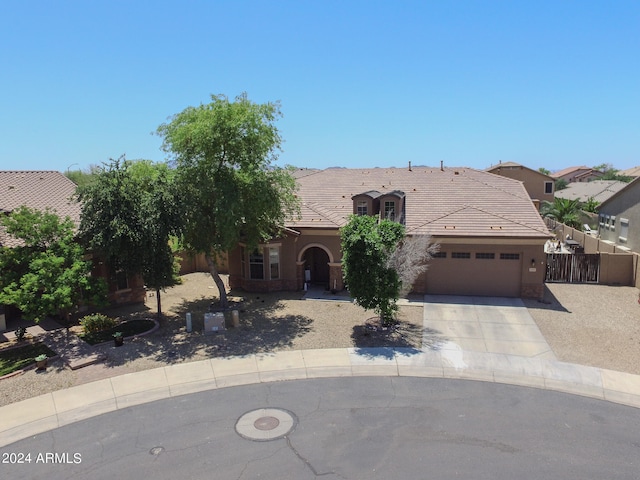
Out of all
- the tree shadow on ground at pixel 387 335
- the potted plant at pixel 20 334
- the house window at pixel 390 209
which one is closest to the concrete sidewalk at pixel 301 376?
the tree shadow on ground at pixel 387 335

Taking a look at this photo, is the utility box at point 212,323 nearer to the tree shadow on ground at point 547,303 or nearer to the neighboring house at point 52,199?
the neighboring house at point 52,199

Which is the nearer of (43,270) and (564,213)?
(43,270)

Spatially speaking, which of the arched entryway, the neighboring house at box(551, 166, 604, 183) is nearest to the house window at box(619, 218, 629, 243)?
the arched entryway

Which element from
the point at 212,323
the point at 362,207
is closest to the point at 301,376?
the point at 212,323

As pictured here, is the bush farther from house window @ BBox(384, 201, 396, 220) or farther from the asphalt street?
house window @ BBox(384, 201, 396, 220)

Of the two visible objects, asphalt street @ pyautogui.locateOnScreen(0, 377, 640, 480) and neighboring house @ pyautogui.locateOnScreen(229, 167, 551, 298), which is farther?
neighboring house @ pyautogui.locateOnScreen(229, 167, 551, 298)

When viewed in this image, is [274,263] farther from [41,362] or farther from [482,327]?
[41,362]

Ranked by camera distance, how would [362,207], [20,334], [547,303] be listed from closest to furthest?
[20,334], [547,303], [362,207]
